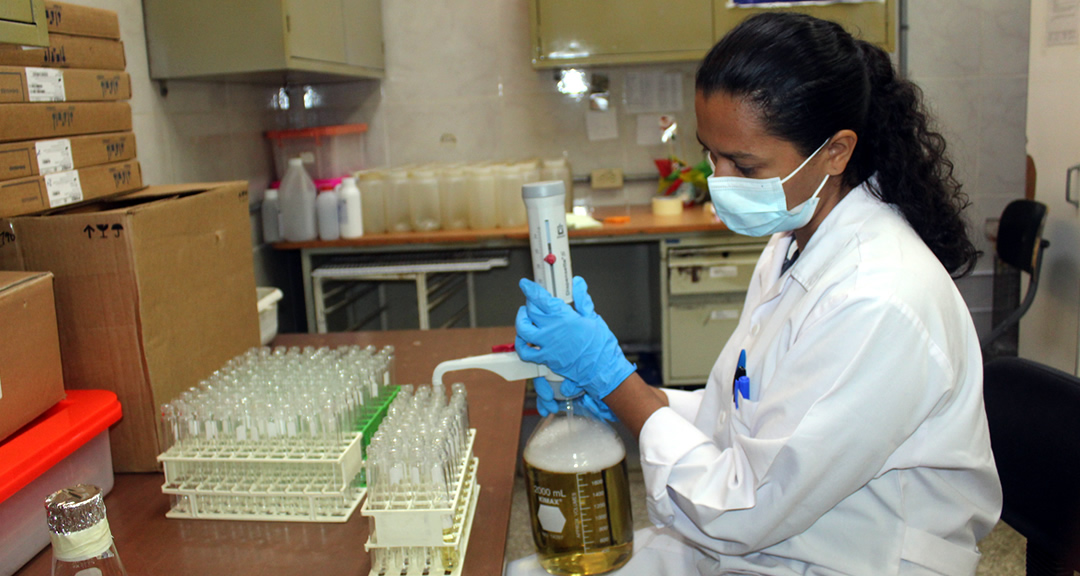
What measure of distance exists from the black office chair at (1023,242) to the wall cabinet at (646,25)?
0.93 metres

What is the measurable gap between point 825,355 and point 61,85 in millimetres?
1140

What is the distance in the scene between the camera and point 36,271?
112cm

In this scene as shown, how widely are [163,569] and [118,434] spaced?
314mm

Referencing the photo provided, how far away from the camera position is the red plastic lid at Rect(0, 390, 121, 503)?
876mm

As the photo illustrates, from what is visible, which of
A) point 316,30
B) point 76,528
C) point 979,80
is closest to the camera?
point 76,528

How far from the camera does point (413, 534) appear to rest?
87cm

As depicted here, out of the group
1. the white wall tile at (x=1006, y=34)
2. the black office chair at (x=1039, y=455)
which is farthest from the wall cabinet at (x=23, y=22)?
the white wall tile at (x=1006, y=34)

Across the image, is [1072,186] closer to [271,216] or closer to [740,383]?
[740,383]

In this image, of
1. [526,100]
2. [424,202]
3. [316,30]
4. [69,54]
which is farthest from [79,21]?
[526,100]

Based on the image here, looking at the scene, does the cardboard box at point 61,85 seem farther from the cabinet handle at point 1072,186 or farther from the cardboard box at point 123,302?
the cabinet handle at point 1072,186

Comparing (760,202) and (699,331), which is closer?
(760,202)

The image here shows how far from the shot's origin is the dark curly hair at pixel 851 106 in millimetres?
1003

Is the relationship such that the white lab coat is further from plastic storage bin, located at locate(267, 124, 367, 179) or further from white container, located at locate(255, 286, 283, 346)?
plastic storage bin, located at locate(267, 124, 367, 179)

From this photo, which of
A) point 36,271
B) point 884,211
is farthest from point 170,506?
point 884,211
